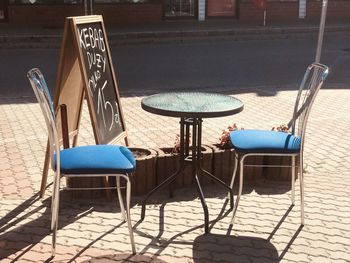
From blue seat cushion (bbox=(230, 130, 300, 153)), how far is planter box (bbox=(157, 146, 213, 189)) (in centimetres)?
66

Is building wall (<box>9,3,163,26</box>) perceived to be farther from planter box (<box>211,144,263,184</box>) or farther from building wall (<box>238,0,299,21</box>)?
planter box (<box>211,144,263,184</box>)

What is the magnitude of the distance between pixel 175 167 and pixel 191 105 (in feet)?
2.75

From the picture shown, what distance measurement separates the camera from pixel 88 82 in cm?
478

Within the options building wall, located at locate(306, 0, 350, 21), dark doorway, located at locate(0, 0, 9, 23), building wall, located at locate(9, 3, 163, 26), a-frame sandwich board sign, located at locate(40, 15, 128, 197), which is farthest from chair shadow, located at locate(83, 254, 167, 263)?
building wall, located at locate(306, 0, 350, 21)

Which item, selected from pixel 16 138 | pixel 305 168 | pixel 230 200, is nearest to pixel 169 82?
pixel 16 138

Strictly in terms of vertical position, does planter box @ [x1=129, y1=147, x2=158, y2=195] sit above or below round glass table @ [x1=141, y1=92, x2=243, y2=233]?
below

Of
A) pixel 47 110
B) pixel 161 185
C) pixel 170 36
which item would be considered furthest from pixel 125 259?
pixel 170 36

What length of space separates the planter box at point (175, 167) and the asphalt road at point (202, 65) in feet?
15.3

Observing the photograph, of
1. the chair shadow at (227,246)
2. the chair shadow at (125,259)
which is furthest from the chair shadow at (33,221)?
the chair shadow at (227,246)

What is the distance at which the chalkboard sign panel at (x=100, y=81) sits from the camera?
484cm

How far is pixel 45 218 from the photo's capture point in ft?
14.6

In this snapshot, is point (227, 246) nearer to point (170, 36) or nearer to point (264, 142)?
point (264, 142)

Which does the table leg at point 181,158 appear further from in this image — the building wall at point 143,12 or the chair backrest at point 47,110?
the building wall at point 143,12

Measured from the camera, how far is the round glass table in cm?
418
